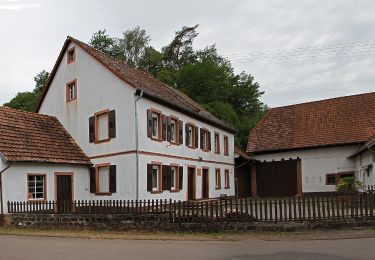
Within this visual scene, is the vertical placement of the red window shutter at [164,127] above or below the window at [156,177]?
above

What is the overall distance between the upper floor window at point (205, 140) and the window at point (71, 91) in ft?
30.8

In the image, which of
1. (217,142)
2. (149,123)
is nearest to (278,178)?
(217,142)

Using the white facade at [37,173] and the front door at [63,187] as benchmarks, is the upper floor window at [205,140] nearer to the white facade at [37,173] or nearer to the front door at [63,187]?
the white facade at [37,173]

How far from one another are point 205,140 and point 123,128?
10.2 meters

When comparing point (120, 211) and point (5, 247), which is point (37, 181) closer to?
point (120, 211)

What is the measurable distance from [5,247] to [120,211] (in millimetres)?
5110

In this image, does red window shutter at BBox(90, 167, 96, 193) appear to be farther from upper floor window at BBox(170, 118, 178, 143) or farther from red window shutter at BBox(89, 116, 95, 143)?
upper floor window at BBox(170, 118, 178, 143)

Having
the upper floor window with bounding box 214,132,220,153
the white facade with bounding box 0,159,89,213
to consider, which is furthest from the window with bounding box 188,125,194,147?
the white facade with bounding box 0,159,89,213

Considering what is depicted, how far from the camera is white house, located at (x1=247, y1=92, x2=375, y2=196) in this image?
35219 mm

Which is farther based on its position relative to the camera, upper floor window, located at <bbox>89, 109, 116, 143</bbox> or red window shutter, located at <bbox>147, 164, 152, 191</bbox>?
upper floor window, located at <bbox>89, 109, 116, 143</bbox>

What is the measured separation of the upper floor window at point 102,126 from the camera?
81.9ft

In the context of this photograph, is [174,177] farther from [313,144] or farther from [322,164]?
[322,164]

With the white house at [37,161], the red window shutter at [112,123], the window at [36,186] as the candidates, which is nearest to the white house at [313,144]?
the red window shutter at [112,123]

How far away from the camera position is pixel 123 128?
958 inches
